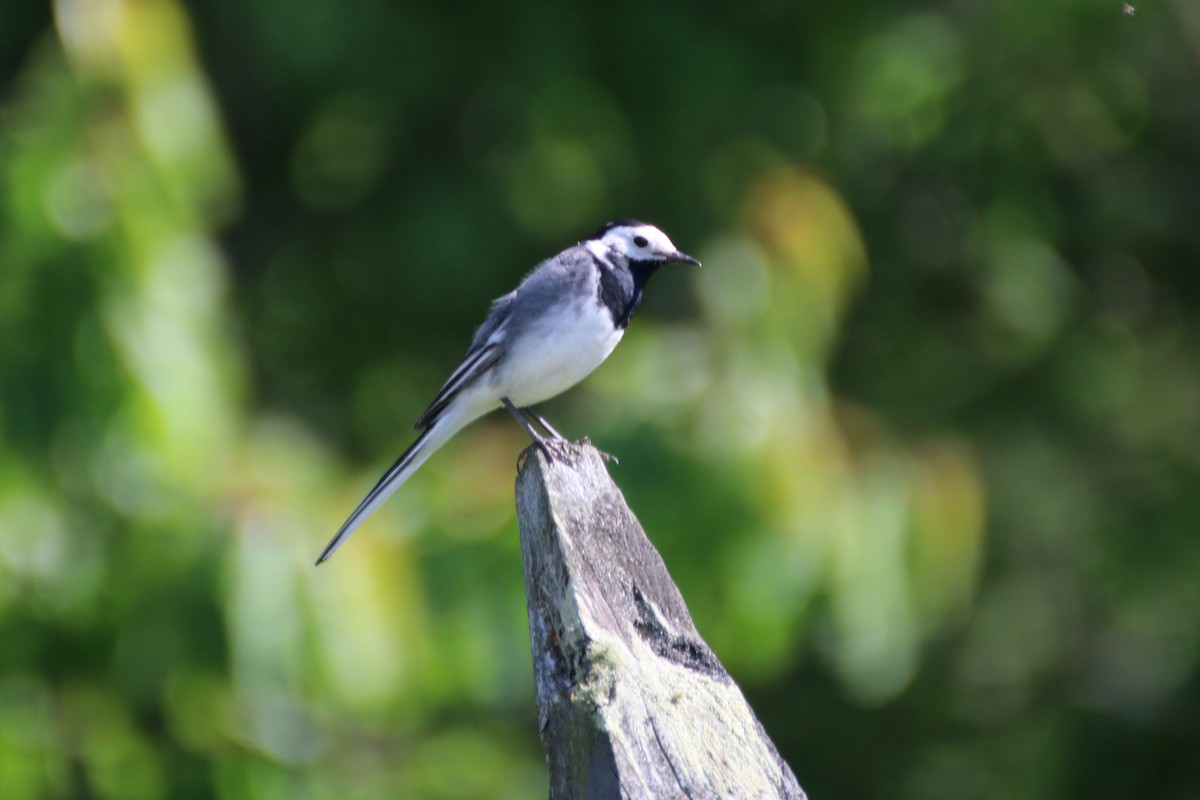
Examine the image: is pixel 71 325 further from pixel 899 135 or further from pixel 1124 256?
pixel 1124 256

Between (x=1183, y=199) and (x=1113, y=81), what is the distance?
102 cm

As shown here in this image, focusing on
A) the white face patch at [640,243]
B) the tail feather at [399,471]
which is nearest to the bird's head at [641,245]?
the white face patch at [640,243]

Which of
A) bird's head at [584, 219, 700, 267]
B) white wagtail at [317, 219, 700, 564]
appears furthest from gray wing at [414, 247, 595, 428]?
bird's head at [584, 219, 700, 267]

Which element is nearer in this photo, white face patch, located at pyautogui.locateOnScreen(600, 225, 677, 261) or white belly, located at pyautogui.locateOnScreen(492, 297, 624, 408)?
white belly, located at pyautogui.locateOnScreen(492, 297, 624, 408)

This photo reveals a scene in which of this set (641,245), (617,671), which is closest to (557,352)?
(641,245)

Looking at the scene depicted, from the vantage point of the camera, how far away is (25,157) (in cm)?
631

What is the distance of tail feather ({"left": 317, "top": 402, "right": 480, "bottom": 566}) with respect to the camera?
466 centimetres

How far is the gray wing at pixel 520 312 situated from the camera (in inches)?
198

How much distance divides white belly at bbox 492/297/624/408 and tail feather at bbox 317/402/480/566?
21 cm

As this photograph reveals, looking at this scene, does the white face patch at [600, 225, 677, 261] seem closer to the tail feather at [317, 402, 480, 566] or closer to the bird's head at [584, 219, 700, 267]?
the bird's head at [584, 219, 700, 267]

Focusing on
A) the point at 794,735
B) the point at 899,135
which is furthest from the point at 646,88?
the point at 794,735

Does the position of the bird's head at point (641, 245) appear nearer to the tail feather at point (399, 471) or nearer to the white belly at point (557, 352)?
the white belly at point (557, 352)

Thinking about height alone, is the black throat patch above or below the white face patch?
below

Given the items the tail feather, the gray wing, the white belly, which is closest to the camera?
the tail feather
